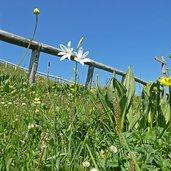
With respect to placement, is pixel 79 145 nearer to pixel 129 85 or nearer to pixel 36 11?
pixel 36 11

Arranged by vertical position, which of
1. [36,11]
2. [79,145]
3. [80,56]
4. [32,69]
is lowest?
[79,145]

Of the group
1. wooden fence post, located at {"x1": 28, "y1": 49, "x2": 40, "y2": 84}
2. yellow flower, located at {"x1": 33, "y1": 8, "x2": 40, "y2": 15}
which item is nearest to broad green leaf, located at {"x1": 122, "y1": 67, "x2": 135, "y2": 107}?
yellow flower, located at {"x1": 33, "y1": 8, "x2": 40, "y2": 15}

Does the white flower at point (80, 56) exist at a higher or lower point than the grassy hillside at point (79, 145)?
higher

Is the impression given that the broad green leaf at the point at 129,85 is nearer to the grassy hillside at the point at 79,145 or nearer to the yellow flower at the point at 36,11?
the grassy hillside at the point at 79,145

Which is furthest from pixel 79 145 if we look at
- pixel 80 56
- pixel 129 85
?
pixel 129 85

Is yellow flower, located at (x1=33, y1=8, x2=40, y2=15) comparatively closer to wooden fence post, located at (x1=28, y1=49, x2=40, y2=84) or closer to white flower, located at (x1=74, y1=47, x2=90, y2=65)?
white flower, located at (x1=74, y1=47, x2=90, y2=65)

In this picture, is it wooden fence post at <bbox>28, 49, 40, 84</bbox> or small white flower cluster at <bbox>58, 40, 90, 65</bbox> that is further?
wooden fence post at <bbox>28, 49, 40, 84</bbox>

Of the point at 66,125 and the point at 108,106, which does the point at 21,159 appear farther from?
the point at 108,106

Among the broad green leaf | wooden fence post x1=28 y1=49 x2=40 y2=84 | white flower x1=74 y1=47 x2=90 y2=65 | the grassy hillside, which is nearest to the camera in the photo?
the grassy hillside

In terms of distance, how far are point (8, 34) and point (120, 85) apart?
10.8 feet

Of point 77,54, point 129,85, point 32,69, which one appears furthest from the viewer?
point 32,69

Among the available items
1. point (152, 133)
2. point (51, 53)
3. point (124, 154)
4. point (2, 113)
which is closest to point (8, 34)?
point (51, 53)

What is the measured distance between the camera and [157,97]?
2457mm

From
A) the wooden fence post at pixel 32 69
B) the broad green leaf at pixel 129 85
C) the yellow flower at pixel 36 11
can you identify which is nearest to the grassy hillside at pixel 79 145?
the broad green leaf at pixel 129 85
